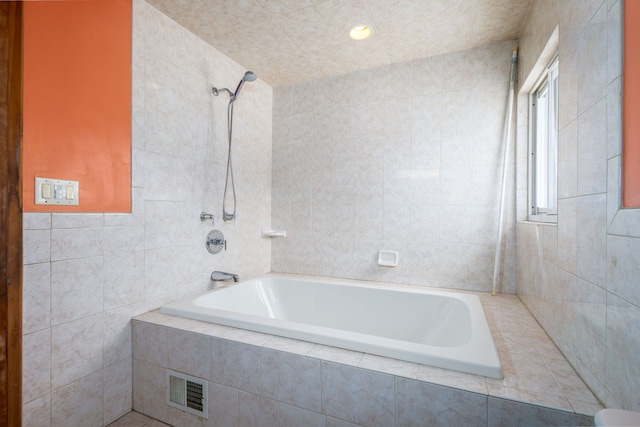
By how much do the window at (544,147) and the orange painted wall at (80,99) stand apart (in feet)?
7.41

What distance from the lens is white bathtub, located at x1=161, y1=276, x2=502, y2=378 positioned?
43.6 inches

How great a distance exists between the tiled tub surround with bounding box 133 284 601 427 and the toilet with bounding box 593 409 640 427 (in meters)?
0.45

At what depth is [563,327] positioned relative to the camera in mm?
1148

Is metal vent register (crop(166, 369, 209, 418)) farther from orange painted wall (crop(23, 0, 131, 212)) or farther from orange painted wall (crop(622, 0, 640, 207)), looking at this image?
orange painted wall (crop(622, 0, 640, 207))

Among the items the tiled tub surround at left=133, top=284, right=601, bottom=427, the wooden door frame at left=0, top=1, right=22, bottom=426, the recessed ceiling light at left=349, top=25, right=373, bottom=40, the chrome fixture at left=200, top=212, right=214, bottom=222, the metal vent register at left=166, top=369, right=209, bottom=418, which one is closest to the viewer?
the tiled tub surround at left=133, top=284, right=601, bottom=427

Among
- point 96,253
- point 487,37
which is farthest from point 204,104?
point 487,37

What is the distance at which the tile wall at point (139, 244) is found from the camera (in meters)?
1.21

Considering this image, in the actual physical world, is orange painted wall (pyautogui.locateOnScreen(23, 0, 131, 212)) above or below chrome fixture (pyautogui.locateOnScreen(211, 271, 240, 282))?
above

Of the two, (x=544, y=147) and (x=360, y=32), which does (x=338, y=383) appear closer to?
(x=544, y=147)

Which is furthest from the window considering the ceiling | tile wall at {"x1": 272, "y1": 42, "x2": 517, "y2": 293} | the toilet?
the toilet

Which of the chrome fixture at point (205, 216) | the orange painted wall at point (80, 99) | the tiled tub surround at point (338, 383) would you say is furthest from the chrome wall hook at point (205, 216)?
the tiled tub surround at point (338, 383)

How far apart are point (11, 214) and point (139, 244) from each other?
543 millimetres

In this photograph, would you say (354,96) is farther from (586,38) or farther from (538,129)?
(586,38)

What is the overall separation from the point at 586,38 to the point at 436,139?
119cm
